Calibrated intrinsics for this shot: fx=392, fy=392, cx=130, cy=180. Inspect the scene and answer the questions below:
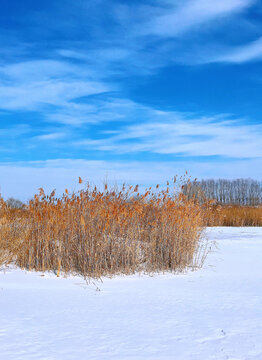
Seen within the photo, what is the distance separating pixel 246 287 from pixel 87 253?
210 cm

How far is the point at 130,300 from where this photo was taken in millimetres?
4219

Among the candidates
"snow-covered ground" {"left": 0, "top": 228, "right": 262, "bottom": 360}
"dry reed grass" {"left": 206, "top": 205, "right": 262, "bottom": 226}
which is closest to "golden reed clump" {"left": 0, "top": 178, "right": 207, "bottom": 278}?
"snow-covered ground" {"left": 0, "top": 228, "right": 262, "bottom": 360}

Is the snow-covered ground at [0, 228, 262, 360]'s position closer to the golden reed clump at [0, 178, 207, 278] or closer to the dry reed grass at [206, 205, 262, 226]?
the golden reed clump at [0, 178, 207, 278]

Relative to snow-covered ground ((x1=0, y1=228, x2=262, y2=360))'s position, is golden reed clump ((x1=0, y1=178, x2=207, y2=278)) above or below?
above

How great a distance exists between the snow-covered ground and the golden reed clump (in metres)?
0.27

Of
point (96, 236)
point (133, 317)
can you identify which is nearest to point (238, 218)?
point (96, 236)

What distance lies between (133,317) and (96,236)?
6.57 feet

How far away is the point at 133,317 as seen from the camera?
3.58 m

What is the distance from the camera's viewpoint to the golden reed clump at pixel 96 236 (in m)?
5.47

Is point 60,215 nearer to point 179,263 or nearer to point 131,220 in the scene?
point 131,220

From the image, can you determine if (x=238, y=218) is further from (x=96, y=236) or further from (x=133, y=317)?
(x=133, y=317)

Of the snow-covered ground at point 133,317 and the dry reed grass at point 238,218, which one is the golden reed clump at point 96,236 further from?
the dry reed grass at point 238,218

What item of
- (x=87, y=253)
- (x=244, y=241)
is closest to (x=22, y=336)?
(x=87, y=253)

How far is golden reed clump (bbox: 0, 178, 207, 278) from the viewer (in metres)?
5.47
